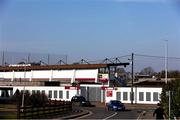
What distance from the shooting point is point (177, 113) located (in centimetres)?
3331

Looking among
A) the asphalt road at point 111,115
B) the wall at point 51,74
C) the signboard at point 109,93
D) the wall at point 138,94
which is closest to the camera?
the asphalt road at point 111,115

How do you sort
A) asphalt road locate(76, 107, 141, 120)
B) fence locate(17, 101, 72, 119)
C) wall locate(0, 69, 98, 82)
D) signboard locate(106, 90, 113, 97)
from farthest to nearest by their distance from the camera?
wall locate(0, 69, 98, 82)
signboard locate(106, 90, 113, 97)
asphalt road locate(76, 107, 141, 120)
fence locate(17, 101, 72, 119)

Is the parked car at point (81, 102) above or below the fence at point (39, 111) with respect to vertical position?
below

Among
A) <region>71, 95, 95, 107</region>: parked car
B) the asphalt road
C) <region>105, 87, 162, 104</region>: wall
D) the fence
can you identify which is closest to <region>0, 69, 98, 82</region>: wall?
<region>105, 87, 162, 104</region>: wall

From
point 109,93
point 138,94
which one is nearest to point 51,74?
point 109,93

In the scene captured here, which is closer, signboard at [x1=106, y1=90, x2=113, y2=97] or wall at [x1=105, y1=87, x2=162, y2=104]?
wall at [x1=105, y1=87, x2=162, y2=104]

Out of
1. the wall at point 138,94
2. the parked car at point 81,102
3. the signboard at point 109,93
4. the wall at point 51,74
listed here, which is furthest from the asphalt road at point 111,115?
the wall at point 51,74

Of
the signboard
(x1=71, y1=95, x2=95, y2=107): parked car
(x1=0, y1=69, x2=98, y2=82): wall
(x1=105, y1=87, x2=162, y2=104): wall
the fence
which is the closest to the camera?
the fence

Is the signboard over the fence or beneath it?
beneath

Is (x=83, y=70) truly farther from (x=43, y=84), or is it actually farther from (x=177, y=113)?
(x=177, y=113)

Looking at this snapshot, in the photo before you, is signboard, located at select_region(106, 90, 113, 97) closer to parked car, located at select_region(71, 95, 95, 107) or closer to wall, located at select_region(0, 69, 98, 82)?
parked car, located at select_region(71, 95, 95, 107)

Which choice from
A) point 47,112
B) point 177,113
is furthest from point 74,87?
point 177,113

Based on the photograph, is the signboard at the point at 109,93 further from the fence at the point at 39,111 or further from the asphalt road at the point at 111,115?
the fence at the point at 39,111

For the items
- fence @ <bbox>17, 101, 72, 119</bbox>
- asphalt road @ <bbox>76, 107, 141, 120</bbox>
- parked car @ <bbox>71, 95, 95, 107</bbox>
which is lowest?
parked car @ <bbox>71, 95, 95, 107</bbox>
